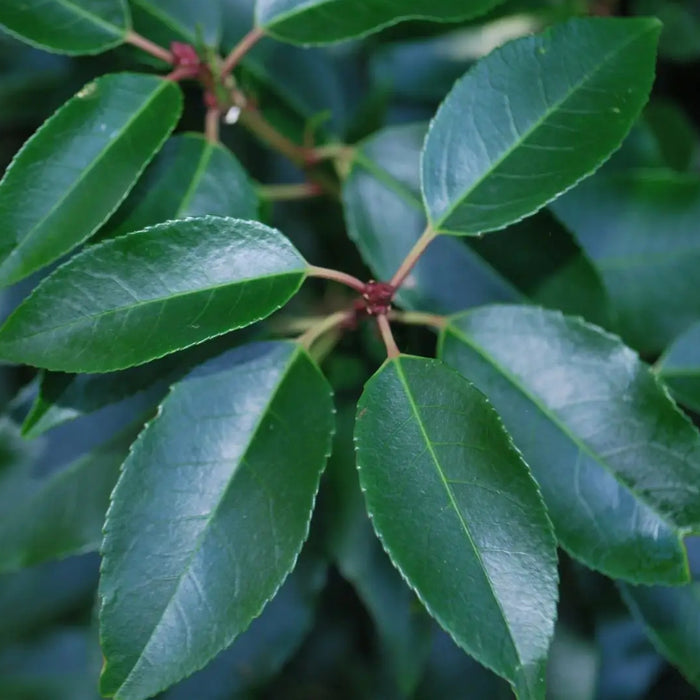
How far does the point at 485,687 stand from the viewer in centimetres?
106

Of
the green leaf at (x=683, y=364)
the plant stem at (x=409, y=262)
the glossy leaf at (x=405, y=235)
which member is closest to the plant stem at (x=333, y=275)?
the plant stem at (x=409, y=262)

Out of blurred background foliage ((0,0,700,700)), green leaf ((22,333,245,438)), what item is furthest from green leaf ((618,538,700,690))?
green leaf ((22,333,245,438))

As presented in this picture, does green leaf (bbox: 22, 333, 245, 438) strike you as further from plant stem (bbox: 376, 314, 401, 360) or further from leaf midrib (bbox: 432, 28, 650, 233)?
leaf midrib (bbox: 432, 28, 650, 233)

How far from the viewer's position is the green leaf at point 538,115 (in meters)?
0.62

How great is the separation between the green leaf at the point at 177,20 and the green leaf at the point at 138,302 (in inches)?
12.9

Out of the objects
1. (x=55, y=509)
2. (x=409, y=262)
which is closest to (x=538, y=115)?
(x=409, y=262)

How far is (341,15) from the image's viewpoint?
2.26 ft

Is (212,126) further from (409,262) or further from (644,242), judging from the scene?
(644,242)

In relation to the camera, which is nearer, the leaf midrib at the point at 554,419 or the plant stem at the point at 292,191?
the leaf midrib at the point at 554,419

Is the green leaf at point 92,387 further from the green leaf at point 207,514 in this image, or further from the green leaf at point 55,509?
the green leaf at point 55,509

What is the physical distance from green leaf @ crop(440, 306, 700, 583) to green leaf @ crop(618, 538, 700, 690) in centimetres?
A: 20

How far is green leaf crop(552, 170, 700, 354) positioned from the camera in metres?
0.93

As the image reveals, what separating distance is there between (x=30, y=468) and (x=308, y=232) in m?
0.47

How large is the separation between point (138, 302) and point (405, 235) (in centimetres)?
34
